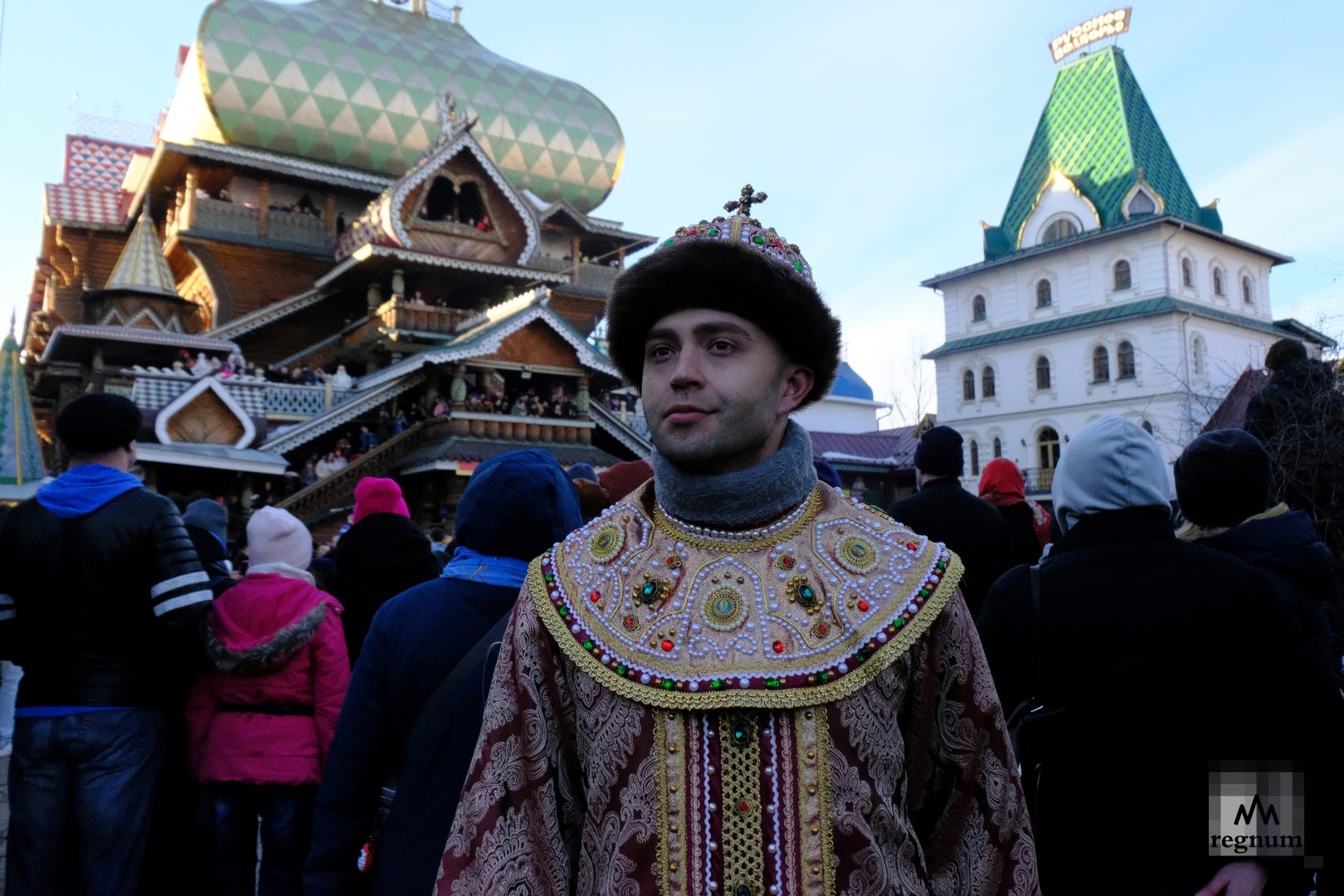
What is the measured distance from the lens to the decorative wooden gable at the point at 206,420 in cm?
1491

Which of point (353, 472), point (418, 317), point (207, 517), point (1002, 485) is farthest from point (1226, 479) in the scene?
point (418, 317)

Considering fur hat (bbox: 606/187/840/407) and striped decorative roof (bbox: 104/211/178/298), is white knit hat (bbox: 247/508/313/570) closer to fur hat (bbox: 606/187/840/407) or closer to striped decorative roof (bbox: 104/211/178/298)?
fur hat (bbox: 606/187/840/407)

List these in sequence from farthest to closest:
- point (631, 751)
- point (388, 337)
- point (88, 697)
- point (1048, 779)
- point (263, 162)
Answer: point (263, 162), point (388, 337), point (88, 697), point (1048, 779), point (631, 751)

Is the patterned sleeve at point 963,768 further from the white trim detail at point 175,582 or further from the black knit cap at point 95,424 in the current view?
the black knit cap at point 95,424

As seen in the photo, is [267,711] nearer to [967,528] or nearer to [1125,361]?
[967,528]

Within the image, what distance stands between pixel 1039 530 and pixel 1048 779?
423 centimetres

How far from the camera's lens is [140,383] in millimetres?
15531

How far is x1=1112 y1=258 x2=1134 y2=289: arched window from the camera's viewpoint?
3625 centimetres

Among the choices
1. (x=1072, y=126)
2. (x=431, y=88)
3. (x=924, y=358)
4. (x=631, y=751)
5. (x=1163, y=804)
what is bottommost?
(x=1163, y=804)

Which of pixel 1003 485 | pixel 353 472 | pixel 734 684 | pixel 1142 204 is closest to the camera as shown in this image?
pixel 734 684

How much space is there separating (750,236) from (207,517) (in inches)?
155

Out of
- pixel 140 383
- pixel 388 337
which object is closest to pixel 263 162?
pixel 388 337

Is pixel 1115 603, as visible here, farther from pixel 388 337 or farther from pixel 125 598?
pixel 388 337

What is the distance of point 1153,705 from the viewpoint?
2297 millimetres
